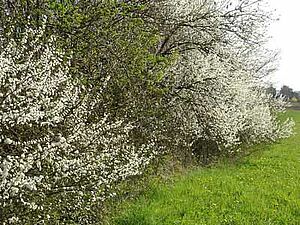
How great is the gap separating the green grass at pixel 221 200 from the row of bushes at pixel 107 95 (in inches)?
23.0

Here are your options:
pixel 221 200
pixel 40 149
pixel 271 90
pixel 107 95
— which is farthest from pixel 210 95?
pixel 271 90

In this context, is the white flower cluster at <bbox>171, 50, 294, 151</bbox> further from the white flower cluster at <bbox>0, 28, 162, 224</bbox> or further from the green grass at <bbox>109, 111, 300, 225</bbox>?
the white flower cluster at <bbox>0, 28, 162, 224</bbox>

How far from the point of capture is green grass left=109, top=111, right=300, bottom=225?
665cm

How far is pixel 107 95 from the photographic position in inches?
273

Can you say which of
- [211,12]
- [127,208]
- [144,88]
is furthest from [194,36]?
[127,208]

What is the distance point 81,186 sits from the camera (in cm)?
463

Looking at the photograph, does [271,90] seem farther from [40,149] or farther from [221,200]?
[40,149]

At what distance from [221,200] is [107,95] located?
109 inches

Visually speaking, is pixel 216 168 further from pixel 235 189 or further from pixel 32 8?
pixel 32 8

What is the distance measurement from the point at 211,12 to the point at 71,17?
16.6 ft

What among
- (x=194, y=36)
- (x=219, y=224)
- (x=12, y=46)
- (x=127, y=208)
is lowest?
(x=219, y=224)

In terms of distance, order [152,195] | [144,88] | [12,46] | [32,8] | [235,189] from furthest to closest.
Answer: [235,189]
[144,88]
[152,195]
[32,8]
[12,46]

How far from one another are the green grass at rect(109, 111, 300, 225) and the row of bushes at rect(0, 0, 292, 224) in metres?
0.58

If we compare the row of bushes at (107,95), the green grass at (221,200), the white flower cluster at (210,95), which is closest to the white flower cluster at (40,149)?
the row of bushes at (107,95)
